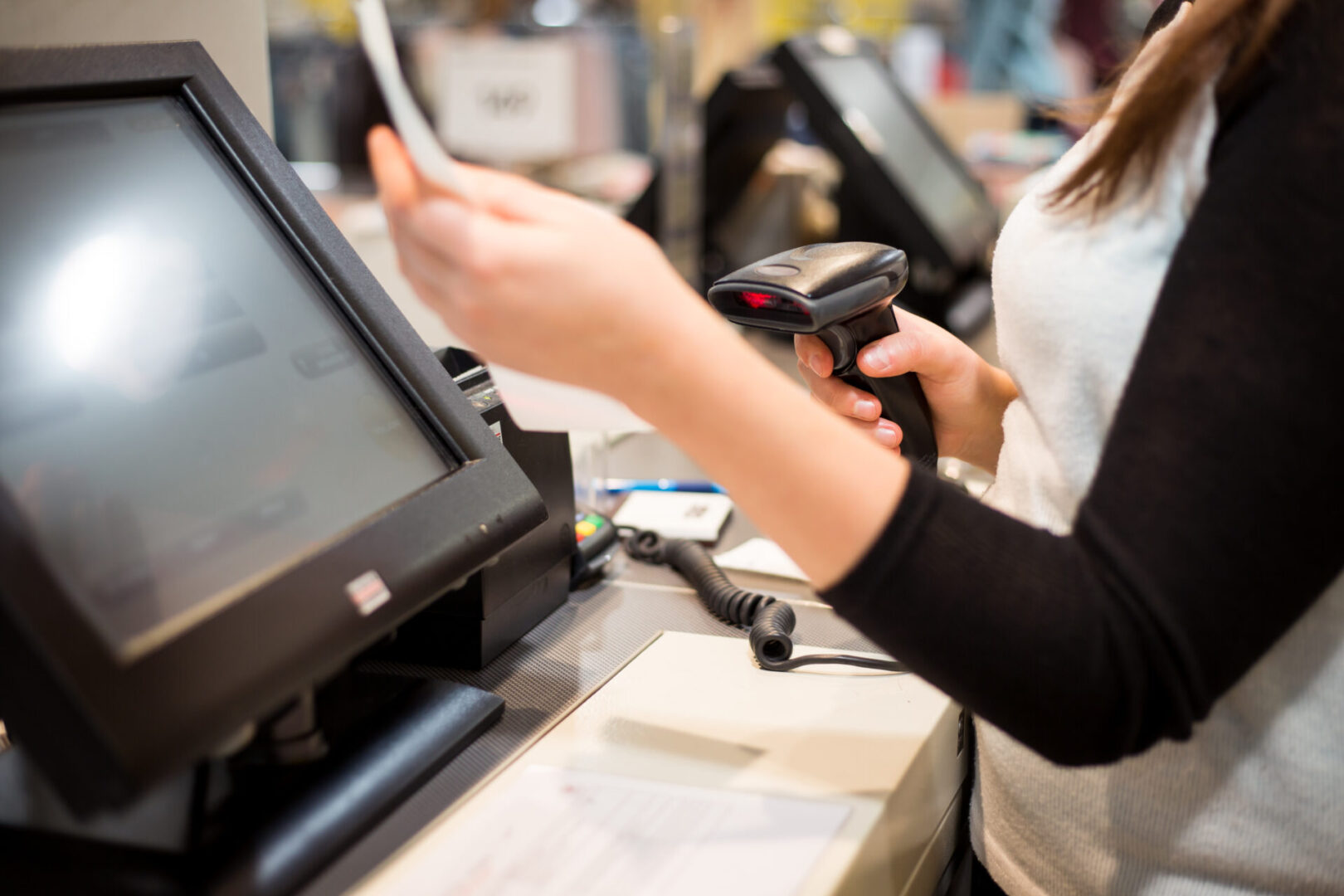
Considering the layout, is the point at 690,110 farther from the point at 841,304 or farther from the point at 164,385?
the point at 164,385

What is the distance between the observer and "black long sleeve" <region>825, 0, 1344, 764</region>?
17.9 inches

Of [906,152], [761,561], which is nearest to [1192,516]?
[761,561]

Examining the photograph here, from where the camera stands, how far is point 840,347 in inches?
30.1

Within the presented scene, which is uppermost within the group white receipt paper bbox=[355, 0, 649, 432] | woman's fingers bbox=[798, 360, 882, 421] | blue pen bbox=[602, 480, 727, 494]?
white receipt paper bbox=[355, 0, 649, 432]

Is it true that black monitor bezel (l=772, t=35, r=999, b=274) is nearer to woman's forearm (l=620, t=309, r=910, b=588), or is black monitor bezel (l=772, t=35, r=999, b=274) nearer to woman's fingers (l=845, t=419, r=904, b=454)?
woman's fingers (l=845, t=419, r=904, b=454)

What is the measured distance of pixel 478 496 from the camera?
630 mm

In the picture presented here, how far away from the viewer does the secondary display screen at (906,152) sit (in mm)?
1851

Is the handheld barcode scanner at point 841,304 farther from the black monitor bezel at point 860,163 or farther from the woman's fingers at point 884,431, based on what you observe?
the black monitor bezel at point 860,163

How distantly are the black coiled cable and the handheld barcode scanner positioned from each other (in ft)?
0.52

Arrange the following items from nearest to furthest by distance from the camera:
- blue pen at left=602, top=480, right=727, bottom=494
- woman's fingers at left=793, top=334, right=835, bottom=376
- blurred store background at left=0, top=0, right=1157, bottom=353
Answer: woman's fingers at left=793, top=334, right=835, bottom=376, blue pen at left=602, top=480, right=727, bottom=494, blurred store background at left=0, top=0, right=1157, bottom=353

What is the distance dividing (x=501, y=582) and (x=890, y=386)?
31 centimetres

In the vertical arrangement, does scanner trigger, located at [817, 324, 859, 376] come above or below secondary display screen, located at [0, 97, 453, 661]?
below

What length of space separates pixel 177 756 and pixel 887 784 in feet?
1.17

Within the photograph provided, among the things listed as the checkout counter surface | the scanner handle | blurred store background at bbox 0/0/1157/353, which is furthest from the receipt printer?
blurred store background at bbox 0/0/1157/353
